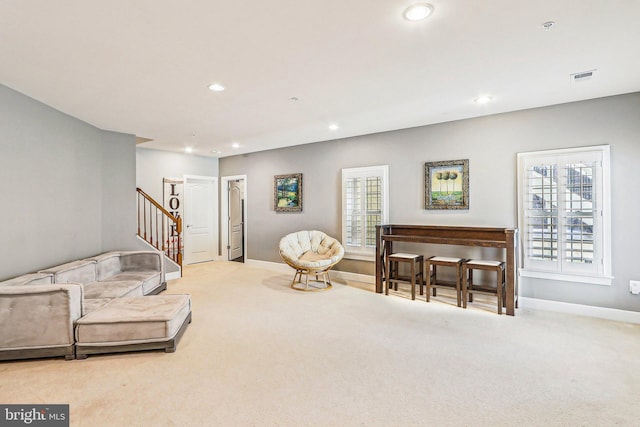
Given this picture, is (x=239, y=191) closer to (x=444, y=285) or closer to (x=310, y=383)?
(x=444, y=285)

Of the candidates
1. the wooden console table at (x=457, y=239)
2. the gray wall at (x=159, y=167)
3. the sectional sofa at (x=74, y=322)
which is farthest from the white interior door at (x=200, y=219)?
the wooden console table at (x=457, y=239)

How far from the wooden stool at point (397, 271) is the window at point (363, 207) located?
507 millimetres

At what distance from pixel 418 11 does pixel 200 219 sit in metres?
6.45

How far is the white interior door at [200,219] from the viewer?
7160 mm

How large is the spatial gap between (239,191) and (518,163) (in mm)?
5959

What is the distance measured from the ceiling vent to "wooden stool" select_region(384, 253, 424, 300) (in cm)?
267

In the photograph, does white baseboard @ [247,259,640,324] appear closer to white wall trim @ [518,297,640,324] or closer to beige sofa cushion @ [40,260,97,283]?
white wall trim @ [518,297,640,324]

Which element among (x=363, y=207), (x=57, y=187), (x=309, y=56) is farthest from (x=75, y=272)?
(x=363, y=207)

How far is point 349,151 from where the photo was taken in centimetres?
572

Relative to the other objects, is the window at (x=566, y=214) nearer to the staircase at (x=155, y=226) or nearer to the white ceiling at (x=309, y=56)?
the white ceiling at (x=309, y=56)

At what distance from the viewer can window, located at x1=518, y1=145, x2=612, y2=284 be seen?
12.1ft

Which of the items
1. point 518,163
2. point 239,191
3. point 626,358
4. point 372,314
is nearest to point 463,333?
point 372,314

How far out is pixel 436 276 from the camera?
4746mm

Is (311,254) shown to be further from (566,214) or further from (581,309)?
(581,309)
